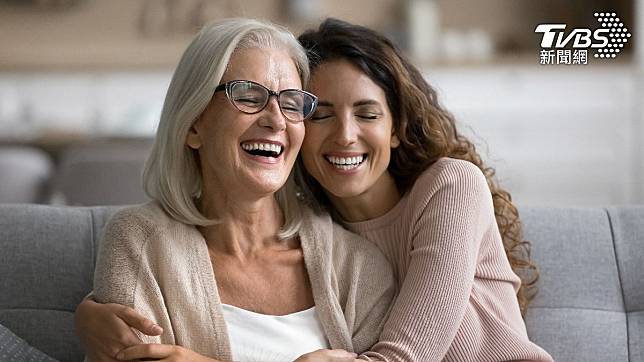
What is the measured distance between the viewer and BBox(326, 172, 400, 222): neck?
6.49 feet

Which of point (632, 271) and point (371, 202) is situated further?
point (632, 271)

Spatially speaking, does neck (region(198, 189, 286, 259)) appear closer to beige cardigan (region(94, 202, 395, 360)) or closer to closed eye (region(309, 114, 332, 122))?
beige cardigan (region(94, 202, 395, 360))

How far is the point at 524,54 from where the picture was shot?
21.1 ft

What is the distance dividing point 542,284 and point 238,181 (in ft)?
2.42

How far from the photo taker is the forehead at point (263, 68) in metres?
1.75

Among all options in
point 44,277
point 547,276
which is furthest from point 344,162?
point 44,277

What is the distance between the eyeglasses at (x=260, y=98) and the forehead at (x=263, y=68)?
1cm

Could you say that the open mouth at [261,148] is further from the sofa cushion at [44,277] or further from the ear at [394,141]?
the sofa cushion at [44,277]

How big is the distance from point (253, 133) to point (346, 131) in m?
0.22

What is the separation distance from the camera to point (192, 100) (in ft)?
5.74

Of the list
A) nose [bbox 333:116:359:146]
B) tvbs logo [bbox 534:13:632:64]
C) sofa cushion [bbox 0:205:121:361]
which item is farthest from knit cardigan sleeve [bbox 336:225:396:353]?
tvbs logo [bbox 534:13:632:64]

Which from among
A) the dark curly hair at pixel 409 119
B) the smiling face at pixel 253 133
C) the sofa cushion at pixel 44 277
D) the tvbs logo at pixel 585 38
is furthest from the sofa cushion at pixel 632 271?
the sofa cushion at pixel 44 277

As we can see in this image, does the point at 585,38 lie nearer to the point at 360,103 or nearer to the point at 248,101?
the point at 360,103

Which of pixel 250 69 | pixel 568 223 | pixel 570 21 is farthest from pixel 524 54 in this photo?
pixel 250 69
